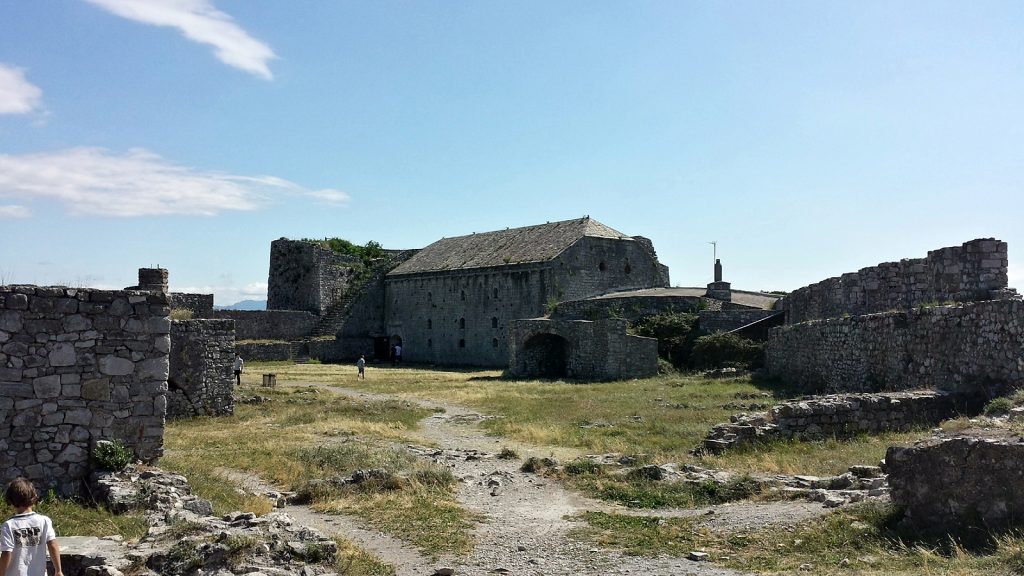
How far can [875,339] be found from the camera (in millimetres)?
17266

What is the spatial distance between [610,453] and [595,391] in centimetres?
1287

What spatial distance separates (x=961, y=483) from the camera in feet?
24.7

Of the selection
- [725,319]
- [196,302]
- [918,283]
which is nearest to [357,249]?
[196,302]

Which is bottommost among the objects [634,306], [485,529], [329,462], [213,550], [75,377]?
[485,529]

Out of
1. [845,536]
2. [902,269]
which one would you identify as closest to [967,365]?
[902,269]

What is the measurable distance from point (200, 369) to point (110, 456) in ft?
31.9

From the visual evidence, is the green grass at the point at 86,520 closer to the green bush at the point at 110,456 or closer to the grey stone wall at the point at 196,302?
the green bush at the point at 110,456

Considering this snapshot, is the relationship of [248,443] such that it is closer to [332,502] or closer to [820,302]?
[332,502]

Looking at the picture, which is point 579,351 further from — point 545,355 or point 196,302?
point 196,302

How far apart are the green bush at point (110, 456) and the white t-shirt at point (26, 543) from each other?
14.9 feet

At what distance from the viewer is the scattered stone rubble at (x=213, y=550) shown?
22.1ft

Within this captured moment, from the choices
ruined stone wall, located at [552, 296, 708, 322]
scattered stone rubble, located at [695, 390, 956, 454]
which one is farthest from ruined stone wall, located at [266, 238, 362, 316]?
scattered stone rubble, located at [695, 390, 956, 454]

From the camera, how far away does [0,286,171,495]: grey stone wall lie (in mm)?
9633

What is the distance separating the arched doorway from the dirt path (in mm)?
22951
